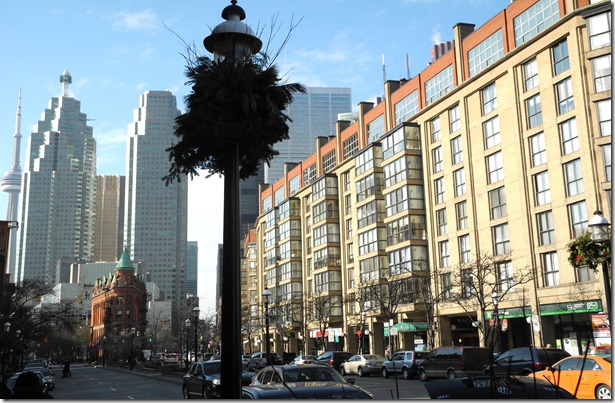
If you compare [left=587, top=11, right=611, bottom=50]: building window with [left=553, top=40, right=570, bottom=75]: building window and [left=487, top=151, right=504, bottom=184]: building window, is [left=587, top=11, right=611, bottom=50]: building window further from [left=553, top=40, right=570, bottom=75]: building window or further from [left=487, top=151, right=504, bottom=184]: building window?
[left=487, top=151, right=504, bottom=184]: building window

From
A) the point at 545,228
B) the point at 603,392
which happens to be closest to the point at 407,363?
the point at 545,228

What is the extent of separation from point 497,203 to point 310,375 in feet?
139

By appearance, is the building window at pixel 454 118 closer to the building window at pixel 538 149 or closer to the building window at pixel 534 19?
the building window at pixel 534 19

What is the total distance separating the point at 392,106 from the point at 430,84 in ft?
25.3

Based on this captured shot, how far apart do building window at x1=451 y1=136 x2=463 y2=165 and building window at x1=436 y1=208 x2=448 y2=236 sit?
16.5 ft

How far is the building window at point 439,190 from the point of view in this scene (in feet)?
199

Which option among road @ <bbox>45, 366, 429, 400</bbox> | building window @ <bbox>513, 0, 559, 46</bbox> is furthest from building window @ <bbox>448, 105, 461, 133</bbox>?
road @ <bbox>45, 366, 429, 400</bbox>

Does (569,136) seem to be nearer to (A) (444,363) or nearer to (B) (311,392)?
(A) (444,363)

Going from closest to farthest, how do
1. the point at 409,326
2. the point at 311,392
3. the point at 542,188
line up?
1. the point at 311,392
2. the point at 542,188
3. the point at 409,326

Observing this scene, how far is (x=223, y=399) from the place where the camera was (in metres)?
7.95

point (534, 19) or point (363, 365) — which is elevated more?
point (534, 19)

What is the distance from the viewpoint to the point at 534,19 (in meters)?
49.7

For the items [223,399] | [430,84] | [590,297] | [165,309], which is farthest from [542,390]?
[165,309]

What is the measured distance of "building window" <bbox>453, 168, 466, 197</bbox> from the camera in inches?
2274
